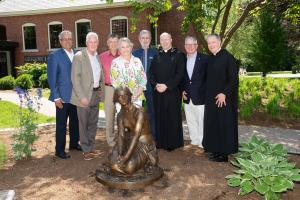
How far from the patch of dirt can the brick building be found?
17.5 meters

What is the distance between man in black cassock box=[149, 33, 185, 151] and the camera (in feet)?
20.4

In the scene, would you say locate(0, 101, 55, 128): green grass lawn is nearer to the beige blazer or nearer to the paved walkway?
the paved walkway

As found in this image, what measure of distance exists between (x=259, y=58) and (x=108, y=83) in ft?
71.0

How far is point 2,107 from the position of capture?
1274 centimetres

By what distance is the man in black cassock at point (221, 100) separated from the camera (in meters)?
5.59

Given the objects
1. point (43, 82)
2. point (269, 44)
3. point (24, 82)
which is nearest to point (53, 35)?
point (43, 82)

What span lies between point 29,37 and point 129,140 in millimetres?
24723

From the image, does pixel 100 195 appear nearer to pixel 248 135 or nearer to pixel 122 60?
pixel 122 60

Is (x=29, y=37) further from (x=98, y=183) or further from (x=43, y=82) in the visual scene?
(x=98, y=183)

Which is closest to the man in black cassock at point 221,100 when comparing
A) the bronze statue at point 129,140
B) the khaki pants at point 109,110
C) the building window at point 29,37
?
the bronze statue at point 129,140

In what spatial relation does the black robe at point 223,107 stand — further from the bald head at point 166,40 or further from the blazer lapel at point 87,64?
the blazer lapel at point 87,64

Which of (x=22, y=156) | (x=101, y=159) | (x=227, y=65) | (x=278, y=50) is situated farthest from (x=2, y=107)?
(x=278, y=50)

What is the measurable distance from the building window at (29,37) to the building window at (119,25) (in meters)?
6.90

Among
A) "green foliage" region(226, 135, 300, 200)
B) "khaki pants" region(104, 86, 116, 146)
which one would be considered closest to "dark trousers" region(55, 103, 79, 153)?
"khaki pants" region(104, 86, 116, 146)
